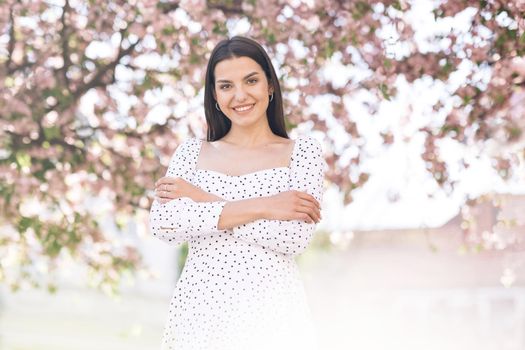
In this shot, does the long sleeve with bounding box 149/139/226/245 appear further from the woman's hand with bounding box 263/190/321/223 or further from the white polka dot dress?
the woman's hand with bounding box 263/190/321/223

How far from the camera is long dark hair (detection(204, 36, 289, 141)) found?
11.8ft

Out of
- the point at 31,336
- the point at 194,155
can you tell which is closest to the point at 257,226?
the point at 194,155

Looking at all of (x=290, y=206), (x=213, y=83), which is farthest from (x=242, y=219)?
(x=213, y=83)

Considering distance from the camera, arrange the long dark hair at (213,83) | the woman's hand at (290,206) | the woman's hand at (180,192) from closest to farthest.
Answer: the woman's hand at (290,206), the woman's hand at (180,192), the long dark hair at (213,83)

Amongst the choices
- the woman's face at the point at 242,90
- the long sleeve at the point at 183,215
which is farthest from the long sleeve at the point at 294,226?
the woman's face at the point at 242,90

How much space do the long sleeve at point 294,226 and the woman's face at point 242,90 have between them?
0.24 metres

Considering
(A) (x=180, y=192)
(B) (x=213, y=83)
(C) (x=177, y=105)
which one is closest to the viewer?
(A) (x=180, y=192)

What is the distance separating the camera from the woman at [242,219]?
3.39 meters

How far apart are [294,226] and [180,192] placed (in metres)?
0.46

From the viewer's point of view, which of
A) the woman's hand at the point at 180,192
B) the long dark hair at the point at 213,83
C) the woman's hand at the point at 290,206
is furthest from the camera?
the long dark hair at the point at 213,83

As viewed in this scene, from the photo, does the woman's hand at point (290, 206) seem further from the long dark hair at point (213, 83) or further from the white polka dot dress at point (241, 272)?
the long dark hair at point (213, 83)

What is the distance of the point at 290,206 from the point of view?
338cm

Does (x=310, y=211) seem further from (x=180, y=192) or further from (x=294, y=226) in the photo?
(x=180, y=192)

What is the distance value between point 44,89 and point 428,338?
2199 cm
